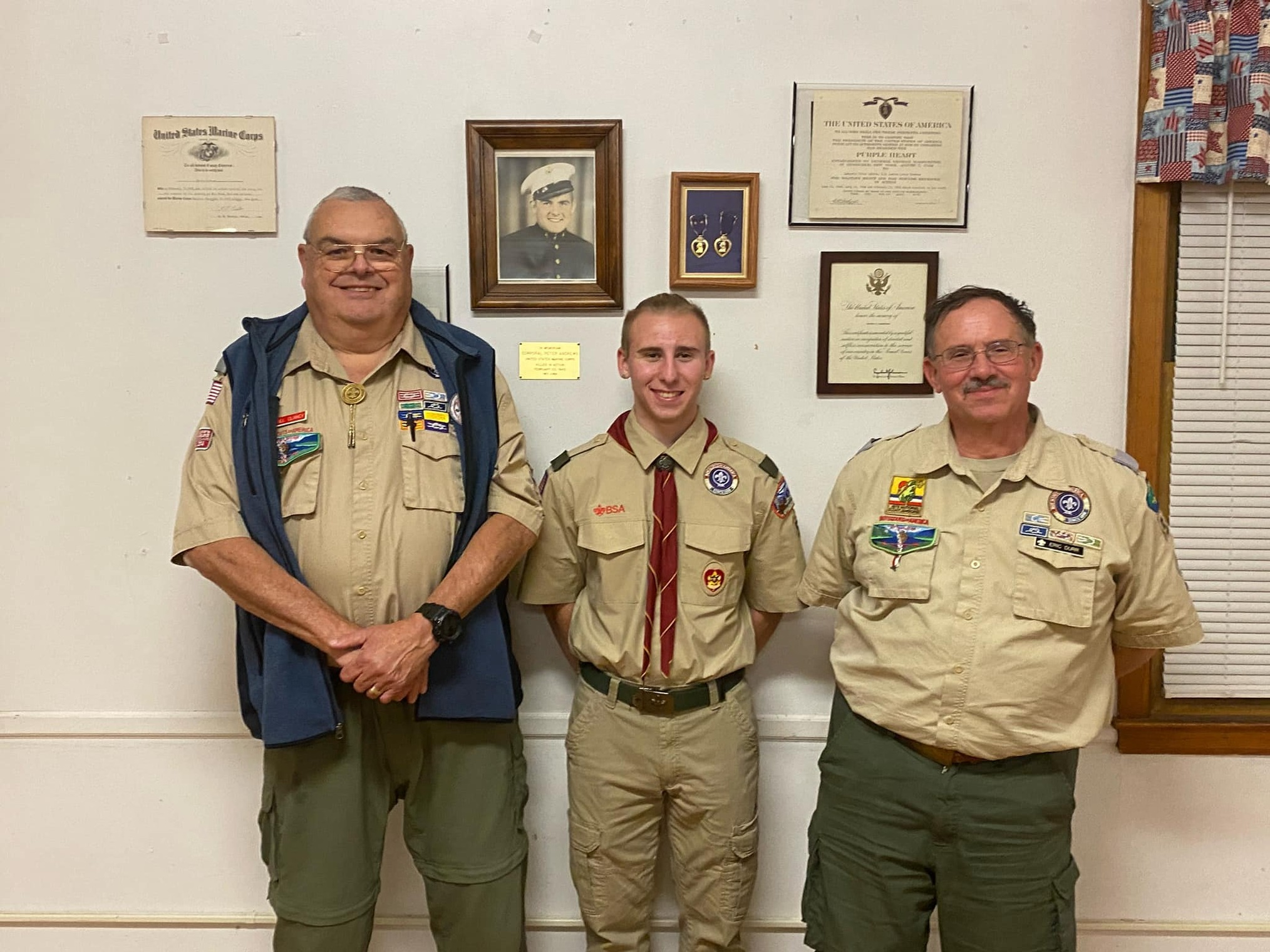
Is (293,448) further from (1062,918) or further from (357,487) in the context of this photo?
(1062,918)

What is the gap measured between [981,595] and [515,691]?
992mm

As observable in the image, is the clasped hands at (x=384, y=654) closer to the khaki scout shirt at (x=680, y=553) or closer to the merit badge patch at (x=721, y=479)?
the khaki scout shirt at (x=680, y=553)

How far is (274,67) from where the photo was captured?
1.91m

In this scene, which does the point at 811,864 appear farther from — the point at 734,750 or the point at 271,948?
the point at 271,948

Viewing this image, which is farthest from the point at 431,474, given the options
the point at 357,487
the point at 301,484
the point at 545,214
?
the point at 545,214

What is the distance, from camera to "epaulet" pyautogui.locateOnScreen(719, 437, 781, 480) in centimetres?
185

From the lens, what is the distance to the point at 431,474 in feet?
5.32

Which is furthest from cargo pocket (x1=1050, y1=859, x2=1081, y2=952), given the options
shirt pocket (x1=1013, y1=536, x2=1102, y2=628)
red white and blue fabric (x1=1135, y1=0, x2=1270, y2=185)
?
red white and blue fabric (x1=1135, y1=0, x2=1270, y2=185)

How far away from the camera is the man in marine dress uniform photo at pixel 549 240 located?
1916mm

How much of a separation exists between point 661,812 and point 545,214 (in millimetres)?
1450

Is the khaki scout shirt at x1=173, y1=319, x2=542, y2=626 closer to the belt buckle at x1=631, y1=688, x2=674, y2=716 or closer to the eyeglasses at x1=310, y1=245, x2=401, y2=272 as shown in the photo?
the eyeglasses at x1=310, y1=245, x2=401, y2=272

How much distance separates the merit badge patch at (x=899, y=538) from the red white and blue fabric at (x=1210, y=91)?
1.12 metres

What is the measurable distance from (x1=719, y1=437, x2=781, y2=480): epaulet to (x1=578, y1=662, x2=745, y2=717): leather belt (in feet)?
1.61

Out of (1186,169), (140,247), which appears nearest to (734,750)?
(1186,169)
